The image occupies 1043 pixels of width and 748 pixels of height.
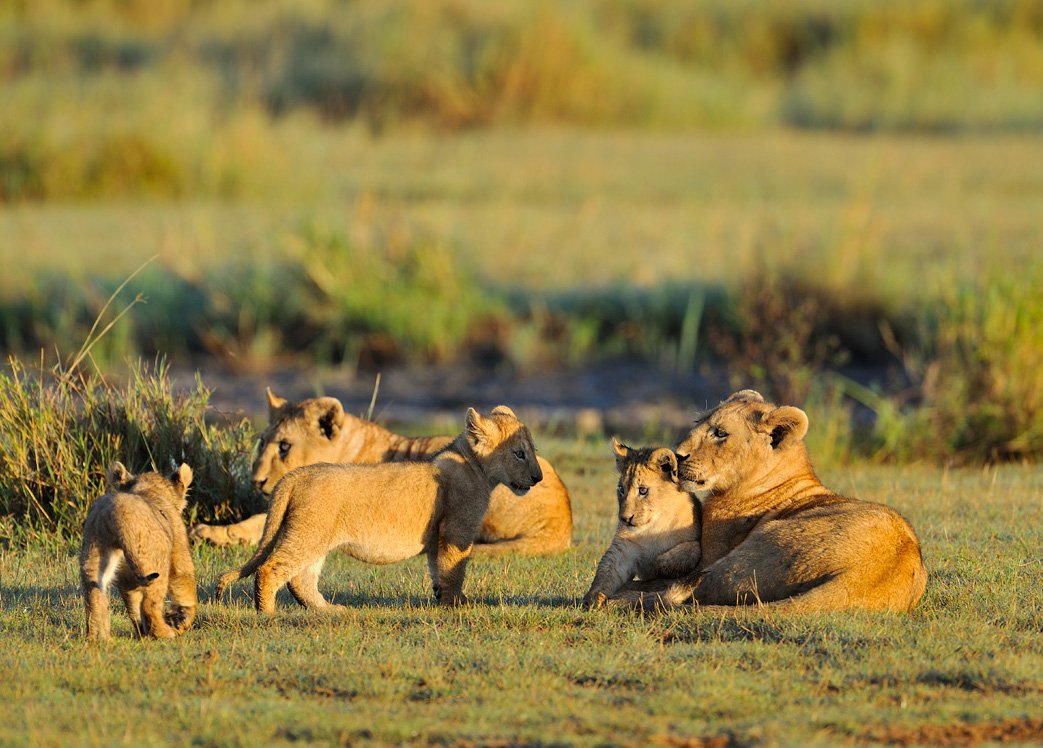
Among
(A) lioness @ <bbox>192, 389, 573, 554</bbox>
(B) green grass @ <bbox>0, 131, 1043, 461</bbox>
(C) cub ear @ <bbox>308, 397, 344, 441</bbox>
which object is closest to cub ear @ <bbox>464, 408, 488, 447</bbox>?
(A) lioness @ <bbox>192, 389, 573, 554</bbox>

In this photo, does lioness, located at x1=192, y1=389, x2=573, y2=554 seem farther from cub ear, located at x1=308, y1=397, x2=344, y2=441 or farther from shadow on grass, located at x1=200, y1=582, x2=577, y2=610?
shadow on grass, located at x1=200, y1=582, x2=577, y2=610

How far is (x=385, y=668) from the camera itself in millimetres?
7191

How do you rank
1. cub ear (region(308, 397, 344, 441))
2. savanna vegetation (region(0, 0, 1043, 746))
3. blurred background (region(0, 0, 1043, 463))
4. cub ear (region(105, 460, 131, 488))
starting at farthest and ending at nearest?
blurred background (region(0, 0, 1043, 463)) → cub ear (region(308, 397, 344, 441)) → cub ear (region(105, 460, 131, 488)) → savanna vegetation (region(0, 0, 1043, 746))

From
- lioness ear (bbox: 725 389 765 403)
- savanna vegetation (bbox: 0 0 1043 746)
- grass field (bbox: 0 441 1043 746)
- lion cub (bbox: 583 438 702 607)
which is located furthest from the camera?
lioness ear (bbox: 725 389 765 403)

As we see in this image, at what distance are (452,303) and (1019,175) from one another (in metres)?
11.6

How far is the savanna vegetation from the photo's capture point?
7.01m

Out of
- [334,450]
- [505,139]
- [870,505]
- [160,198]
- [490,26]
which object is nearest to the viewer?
[870,505]

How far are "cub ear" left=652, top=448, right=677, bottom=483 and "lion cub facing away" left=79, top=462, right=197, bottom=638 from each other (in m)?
2.36

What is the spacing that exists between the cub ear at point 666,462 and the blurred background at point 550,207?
Result: 13.1ft

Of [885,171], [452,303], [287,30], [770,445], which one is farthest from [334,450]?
[287,30]

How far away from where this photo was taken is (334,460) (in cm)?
1030

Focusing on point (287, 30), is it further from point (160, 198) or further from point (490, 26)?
point (160, 198)

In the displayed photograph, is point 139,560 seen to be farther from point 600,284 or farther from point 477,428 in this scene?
point 600,284

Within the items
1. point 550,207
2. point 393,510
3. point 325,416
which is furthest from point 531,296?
point 393,510
